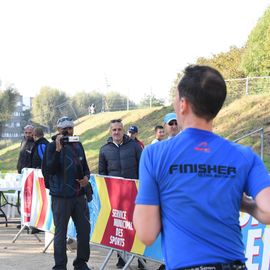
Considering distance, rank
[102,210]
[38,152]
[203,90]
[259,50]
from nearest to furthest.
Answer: [203,90] → [102,210] → [38,152] → [259,50]

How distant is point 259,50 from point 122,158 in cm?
2876

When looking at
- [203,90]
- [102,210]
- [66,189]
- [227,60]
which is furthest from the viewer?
[227,60]

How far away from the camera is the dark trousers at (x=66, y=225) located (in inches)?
294

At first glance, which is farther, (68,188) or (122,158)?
(122,158)

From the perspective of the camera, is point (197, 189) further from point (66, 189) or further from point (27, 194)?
point (27, 194)

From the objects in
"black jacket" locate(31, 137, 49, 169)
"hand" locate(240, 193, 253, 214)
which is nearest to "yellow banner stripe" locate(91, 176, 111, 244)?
"black jacket" locate(31, 137, 49, 169)

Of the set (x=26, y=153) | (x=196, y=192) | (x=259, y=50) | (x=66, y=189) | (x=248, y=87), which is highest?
(x=259, y=50)

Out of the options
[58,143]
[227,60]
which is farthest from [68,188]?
[227,60]

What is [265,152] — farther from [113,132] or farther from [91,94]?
[91,94]

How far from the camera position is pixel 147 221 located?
2.49 metres

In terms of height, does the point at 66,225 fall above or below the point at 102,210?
below

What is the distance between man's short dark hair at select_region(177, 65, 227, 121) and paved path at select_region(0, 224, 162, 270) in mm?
6007

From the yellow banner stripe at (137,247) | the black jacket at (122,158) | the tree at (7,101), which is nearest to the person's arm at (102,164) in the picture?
the black jacket at (122,158)

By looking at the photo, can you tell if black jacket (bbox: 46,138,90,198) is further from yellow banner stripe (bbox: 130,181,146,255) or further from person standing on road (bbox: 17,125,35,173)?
person standing on road (bbox: 17,125,35,173)
